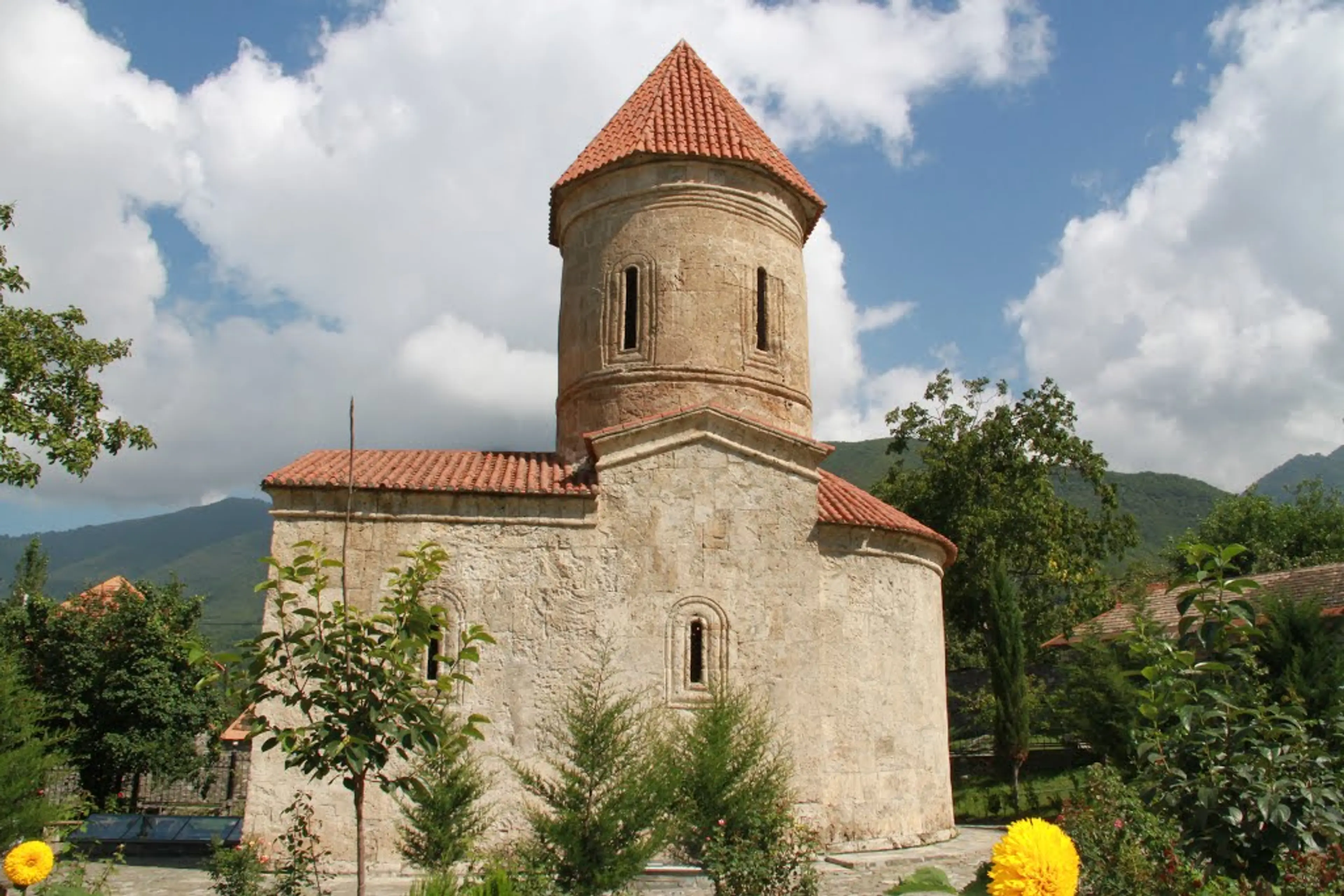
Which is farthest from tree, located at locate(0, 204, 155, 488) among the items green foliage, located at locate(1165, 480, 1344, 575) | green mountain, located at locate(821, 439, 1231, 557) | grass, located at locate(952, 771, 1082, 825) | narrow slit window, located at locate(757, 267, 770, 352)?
green mountain, located at locate(821, 439, 1231, 557)

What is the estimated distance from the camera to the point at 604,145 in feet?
40.8

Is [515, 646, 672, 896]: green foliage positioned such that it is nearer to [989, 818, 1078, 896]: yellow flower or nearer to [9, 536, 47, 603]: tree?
[989, 818, 1078, 896]: yellow flower

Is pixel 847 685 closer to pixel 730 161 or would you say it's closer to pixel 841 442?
pixel 730 161

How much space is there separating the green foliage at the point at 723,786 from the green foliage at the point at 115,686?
9408 mm

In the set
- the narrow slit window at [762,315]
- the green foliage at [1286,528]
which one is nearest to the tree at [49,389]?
the narrow slit window at [762,315]

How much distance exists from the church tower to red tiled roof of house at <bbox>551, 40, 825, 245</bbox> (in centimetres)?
3

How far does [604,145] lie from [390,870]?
353 inches

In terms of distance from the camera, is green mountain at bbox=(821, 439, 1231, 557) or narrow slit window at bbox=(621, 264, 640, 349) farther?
green mountain at bbox=(821, 439, 1231, 557)

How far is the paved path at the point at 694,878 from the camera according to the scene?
811cm

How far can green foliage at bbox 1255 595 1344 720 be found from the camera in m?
12.6

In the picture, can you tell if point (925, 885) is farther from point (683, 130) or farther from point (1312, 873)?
point (683, 130)

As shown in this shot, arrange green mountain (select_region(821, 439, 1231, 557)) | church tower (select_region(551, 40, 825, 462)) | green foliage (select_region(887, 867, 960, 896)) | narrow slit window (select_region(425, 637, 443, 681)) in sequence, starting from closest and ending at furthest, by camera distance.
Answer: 1. green foliage (select_region(887, 867, 960, 896))
2. narrow slit window (select_region(425, 637, 443, 681))
3. church tower (select_region(551, 40, 825, 462))
4. green mountain (select_region(821, 439, 1231, 557))

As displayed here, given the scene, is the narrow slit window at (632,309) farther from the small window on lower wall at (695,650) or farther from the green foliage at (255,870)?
the green foliage at (255,870)

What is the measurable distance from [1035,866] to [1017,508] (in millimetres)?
19402
